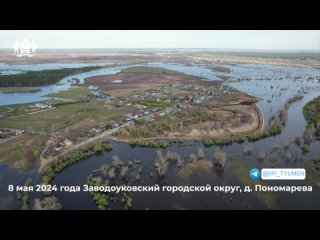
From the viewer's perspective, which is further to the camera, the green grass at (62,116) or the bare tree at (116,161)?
the green grass at (62,116)

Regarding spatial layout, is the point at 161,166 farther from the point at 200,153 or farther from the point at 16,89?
the point at 16,89

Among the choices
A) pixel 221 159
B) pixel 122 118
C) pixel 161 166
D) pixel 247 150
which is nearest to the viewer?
pixel 161 166

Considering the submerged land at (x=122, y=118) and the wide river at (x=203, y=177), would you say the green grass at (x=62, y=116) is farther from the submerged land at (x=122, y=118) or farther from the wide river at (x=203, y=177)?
Result: the wide river at (x=203, y=177)

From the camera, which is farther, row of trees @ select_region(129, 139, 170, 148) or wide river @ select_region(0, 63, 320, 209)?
row of trees @ select_region(129, 139, 170, 148)

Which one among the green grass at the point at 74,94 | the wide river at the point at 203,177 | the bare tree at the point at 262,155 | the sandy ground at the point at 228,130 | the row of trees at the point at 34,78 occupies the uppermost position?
the row of trees at the point at 34,78

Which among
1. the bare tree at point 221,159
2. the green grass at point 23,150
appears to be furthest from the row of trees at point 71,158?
the bare tree at point 221,159

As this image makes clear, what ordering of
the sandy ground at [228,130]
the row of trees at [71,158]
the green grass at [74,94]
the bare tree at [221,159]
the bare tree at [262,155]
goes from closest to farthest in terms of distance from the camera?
the row of trees at [71,158] → the bare tree at [221,159] → the bare tree at [262,155] → the sandy ground at [228,130] → the green grass at [74,94]

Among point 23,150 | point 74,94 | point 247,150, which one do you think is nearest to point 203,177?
point 247,150

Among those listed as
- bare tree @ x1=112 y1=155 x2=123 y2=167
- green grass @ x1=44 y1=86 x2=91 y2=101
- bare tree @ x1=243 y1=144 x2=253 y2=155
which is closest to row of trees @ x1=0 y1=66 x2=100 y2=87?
green grass @ x1=44 y1=86 x2=91 y2=101

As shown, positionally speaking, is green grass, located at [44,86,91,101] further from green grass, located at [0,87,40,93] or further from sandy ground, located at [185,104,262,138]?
sandy ground, located at [185,104,262,138]
